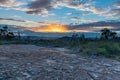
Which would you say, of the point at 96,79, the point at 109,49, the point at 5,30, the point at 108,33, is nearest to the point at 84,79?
the point at 96,79

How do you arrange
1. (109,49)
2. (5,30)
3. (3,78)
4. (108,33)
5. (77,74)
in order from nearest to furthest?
(3,78), (77,74), (109,49), (108,33), (5,30)

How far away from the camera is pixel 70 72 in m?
8.95

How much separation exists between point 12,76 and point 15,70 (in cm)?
87

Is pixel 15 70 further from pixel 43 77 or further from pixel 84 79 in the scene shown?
pixel 84 79

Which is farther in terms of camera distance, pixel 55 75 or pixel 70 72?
pixel 70 72

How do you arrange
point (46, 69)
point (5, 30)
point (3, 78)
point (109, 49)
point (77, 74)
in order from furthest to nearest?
point (5, 30) < point (109, 49) < point (46, 69) < point (77, 74) < point (3, 78)

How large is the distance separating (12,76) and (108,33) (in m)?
60.5

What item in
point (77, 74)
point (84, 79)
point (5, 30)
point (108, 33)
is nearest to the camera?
point (84, 79)

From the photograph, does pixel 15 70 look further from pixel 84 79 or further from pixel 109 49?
pixel 109 49

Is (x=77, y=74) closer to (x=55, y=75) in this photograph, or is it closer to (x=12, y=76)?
(x=55, y=75)

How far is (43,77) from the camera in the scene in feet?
26.2

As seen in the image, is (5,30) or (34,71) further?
(5,30)

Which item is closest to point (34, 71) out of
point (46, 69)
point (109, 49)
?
point (46, 69)

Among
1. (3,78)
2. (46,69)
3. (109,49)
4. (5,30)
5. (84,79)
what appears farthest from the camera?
(5,30)
